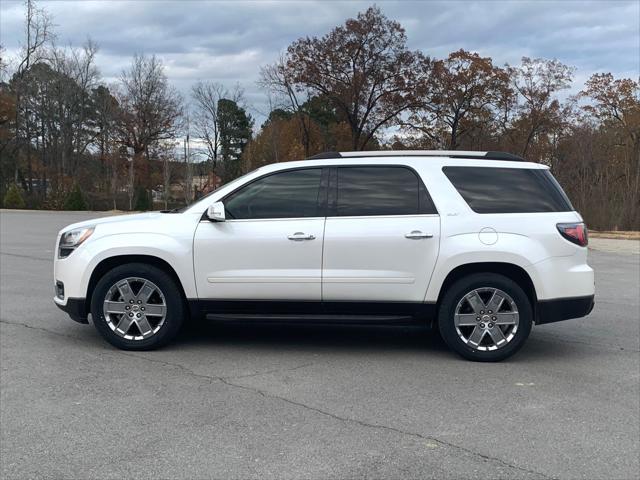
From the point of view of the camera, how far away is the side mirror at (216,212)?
5578 millimetres

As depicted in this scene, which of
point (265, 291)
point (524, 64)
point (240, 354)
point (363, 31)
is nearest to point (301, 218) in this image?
point (265, 291)

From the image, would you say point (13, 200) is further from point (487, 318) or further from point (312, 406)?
point (312, 406)

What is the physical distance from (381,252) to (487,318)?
117 cm

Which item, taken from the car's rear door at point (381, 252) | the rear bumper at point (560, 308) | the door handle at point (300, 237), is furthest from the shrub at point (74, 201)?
the rear bumper at point (560, 308)

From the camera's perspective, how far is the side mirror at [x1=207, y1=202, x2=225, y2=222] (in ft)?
18.3

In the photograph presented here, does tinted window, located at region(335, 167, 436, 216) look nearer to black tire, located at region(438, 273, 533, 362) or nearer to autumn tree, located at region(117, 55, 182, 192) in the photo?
black tire, located at region(438, 273, 533, 362)

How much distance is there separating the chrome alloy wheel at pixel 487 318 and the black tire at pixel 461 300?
1.1 inches

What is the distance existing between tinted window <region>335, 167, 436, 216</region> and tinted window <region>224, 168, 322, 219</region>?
27cm

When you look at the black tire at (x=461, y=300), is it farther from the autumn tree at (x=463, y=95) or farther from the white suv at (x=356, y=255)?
the autumn tree at (x=463, y=95)

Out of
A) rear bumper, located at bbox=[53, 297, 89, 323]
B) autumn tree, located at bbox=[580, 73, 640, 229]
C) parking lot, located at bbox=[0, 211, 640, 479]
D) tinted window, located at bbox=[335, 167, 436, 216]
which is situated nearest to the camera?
parking lot, located at bbox=[0, 211, 640, 479]

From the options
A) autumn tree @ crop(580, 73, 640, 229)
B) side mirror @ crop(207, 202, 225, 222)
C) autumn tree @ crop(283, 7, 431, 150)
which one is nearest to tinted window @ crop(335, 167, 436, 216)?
side mirror @ crop(207, 202, 225, 222)

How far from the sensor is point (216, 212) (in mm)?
5582

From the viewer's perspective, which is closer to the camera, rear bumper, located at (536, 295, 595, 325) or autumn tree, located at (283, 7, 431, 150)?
rear bumper, located at (536, 295, 595, 325)

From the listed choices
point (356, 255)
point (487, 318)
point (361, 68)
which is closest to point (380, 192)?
point (356, 255)
